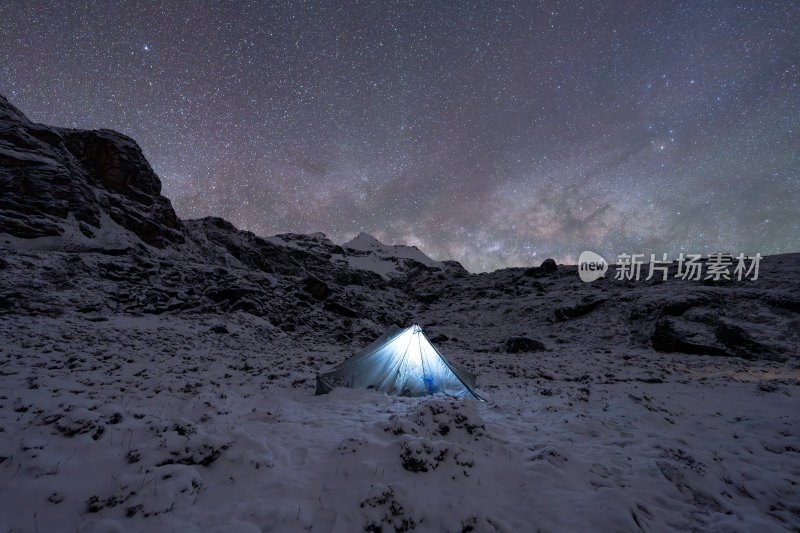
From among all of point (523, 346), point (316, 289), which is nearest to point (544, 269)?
point (523, 346)

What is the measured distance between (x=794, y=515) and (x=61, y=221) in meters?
43.3

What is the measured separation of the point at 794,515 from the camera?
413cm

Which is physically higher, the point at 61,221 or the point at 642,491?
the point at 61,221

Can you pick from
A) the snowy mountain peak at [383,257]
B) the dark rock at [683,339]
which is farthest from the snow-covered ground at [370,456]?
the snowy mountain peak at [383,257]

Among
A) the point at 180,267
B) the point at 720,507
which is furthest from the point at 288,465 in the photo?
the point at 180,267

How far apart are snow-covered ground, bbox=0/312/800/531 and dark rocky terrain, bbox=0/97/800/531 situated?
49mm

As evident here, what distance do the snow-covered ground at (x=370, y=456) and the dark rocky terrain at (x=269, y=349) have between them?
0.05 metres

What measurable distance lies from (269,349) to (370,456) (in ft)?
46.1

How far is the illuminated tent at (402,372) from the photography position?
1017 centimetres

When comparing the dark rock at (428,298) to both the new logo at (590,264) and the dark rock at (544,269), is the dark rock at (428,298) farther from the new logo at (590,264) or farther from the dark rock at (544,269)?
the new logo at (590,264)

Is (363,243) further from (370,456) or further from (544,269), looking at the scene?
(370,456)

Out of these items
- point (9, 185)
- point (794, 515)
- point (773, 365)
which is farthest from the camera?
point (9, 185)

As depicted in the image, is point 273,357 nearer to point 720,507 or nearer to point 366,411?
point 366,411

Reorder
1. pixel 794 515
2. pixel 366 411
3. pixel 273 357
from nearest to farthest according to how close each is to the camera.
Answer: pixel 794 515, pixel 366 411, pixel 273 357
